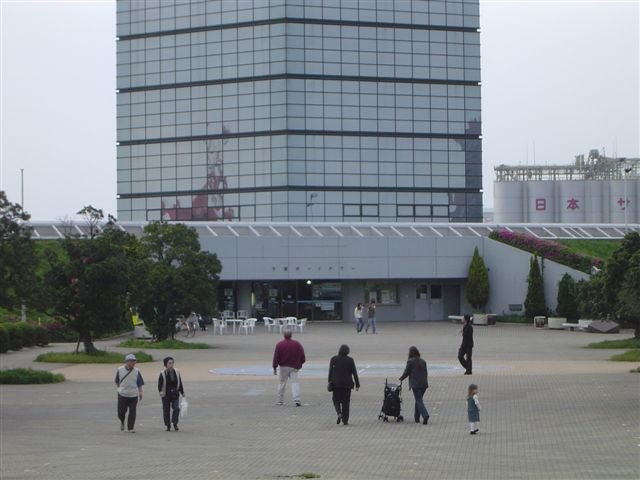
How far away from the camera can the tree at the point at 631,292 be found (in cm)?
3775

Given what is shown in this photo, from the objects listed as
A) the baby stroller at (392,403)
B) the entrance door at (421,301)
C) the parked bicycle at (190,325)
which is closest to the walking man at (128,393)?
the baby stroller at (392,403)

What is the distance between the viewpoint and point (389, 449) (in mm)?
18234

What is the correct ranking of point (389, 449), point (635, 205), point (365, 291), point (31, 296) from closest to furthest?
point (389, 449) → point (31, 296) → point (365, 291) → point (635, 205)

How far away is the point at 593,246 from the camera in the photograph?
69.4 meters

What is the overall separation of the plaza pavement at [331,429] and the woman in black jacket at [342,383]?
0.37 m

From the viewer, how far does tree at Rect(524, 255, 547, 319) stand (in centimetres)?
6281

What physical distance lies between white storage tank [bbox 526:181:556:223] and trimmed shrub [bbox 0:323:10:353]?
83972 millimetres

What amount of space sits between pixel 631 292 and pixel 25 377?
19.5 metres

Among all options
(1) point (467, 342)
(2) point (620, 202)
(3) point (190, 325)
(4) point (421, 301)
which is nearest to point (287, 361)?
(1) point (467, 342)

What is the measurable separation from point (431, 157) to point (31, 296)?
271 ft

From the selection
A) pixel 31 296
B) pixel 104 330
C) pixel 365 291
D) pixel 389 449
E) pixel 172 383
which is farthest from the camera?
pixel 365 291

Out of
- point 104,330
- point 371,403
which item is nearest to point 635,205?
point 104,330

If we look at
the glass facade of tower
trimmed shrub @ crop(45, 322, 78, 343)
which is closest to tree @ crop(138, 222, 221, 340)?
trimmed shrub @ crop(45, 322, 78, 343)

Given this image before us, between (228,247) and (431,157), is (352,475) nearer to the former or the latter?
(228,247)
